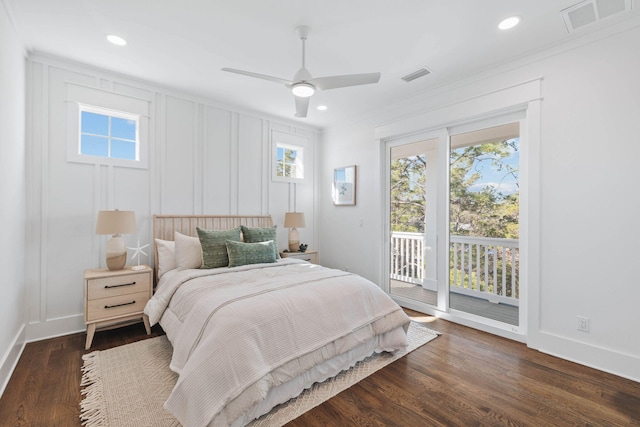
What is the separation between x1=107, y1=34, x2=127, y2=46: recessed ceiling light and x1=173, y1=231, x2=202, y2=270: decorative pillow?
193cm

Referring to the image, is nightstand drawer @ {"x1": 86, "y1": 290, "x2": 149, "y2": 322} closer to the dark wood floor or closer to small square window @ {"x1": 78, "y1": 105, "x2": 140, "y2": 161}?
the dark wood floor

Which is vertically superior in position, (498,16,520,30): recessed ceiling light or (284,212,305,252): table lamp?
(498,16,520,30): recessed ceiling light

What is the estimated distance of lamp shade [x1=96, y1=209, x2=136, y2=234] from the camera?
2.85 m

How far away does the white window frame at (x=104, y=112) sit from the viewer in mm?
3088

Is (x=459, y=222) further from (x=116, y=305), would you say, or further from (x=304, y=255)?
(x=116, y=305)

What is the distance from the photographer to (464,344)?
2859mm

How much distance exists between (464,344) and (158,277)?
3284 mm

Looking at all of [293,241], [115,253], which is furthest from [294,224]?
[115,253]

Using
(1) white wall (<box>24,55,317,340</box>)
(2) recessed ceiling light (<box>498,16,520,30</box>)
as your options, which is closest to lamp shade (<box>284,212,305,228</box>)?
(1) white wall (<box>24,55,317,340</box>)

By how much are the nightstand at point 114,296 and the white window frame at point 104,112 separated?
121 centimetres

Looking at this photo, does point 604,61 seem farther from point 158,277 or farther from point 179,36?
point 158,277

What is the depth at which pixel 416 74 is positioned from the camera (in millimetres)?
3227

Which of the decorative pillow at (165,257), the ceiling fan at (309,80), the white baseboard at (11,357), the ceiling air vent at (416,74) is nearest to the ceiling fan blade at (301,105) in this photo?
the ceiling fan at (309,80)

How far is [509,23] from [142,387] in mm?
3928
